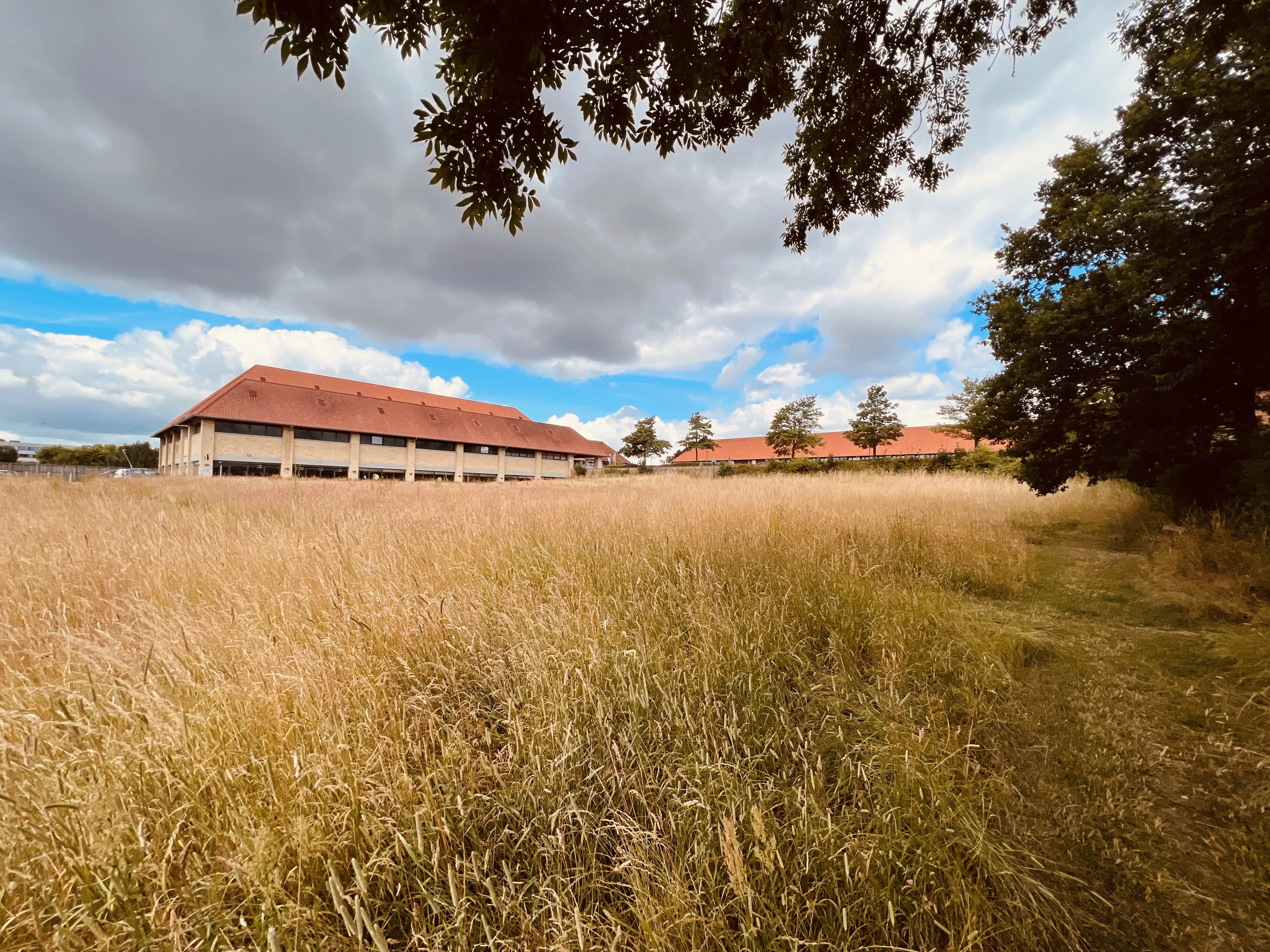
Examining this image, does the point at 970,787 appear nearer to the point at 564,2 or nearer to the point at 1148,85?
the point at 564,2

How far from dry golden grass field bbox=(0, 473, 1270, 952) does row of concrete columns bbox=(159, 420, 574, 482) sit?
24872 millimetres

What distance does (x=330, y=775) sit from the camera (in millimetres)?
1595

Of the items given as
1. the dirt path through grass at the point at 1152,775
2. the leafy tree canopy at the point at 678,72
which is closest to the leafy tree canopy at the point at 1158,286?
the leafy tree canopy at the point at 678,72

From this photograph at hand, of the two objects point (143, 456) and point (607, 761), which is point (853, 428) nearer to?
point (607, 761)

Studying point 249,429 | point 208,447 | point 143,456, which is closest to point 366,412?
point 249,429

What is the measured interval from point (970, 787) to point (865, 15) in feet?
20.4

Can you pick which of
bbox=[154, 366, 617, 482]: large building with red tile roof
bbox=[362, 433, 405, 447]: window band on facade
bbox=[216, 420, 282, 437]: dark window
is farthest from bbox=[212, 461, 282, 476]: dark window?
bbox=[362, 433, 405, 447]: window band on facade

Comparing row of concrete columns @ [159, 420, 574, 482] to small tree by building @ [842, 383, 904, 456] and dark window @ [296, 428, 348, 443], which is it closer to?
dark window @ [296, 428, 348, 443]

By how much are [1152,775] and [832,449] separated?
183 ft

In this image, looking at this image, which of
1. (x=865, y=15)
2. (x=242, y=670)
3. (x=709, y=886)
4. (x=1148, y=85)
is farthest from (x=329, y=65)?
(x=1148, y=85)

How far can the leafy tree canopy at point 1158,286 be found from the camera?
469 cm

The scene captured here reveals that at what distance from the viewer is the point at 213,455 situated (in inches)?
1172

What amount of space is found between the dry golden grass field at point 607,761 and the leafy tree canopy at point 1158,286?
3.44 metres

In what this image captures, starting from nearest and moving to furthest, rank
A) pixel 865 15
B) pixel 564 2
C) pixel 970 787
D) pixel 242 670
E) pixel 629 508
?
pixel 970 787, pixel 242 670, pixel 564 2, pixel 865 15, pixel 629 508
